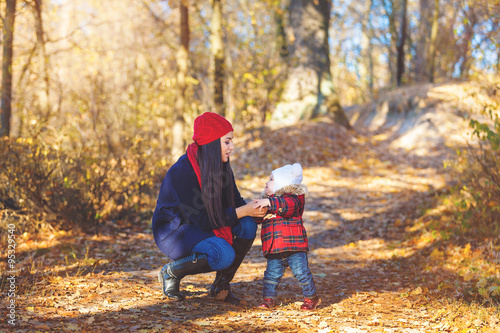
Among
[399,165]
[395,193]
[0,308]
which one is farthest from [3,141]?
[399,165]

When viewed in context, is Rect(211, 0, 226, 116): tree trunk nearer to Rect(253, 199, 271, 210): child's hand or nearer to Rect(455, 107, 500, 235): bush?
Rect(455, 107, 500, 235): bush

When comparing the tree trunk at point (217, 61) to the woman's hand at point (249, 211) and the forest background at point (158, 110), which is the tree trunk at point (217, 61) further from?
the woman's hand at point (249, 211)

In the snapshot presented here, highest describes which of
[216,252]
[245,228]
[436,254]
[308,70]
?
[308,70]

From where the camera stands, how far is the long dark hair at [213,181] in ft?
12.0

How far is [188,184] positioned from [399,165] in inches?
382

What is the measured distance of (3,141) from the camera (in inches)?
A: 240

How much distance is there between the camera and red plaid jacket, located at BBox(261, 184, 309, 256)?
12.3 ft

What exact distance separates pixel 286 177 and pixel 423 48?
79.6 ft

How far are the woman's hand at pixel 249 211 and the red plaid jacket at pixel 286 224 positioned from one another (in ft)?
0.26

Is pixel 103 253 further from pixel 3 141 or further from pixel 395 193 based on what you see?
pixel 395 193

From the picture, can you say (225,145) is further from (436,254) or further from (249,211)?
(436,254)

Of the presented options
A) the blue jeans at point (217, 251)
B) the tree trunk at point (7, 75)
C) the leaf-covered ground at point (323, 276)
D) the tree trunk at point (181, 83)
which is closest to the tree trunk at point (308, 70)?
the tree trunk at point (181, 83)

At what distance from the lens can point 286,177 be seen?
12.6ft

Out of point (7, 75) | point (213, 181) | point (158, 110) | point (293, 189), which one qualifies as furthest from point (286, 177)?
point (158, 110)
